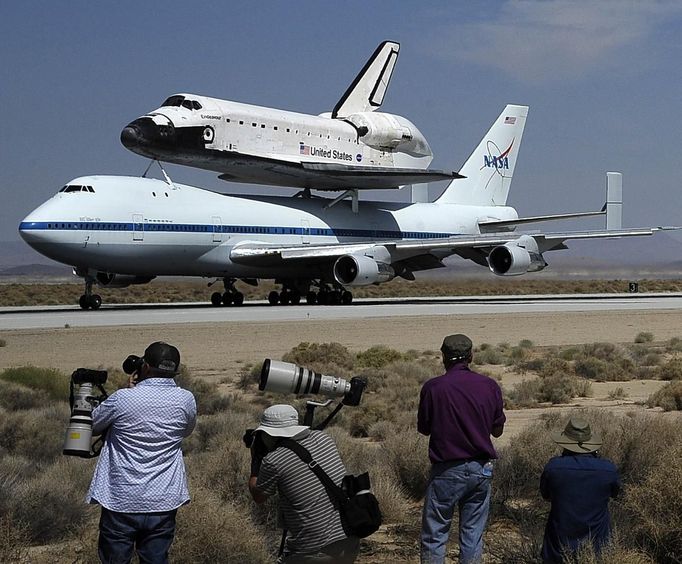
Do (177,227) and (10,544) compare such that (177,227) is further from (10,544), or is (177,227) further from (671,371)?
(10,544)

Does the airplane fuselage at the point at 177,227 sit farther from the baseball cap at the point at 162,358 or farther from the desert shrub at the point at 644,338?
the baseball cap at the point at 162,358

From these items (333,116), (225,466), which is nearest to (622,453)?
(225,466)

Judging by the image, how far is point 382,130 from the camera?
44.0 m

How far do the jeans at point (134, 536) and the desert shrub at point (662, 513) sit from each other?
3.01 metres

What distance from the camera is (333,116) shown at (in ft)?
148

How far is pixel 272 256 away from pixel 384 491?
89.6ft

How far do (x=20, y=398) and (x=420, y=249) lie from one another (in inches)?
991

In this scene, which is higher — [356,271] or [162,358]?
[356,271]

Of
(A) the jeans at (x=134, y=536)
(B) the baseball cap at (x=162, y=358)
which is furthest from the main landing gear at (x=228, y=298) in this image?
(A) the jeans at (x=134, y=536)

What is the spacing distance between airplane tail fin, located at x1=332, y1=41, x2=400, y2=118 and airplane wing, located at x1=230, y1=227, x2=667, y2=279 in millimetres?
7303

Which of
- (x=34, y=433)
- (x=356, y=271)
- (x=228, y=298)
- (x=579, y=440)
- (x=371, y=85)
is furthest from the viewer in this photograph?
(x=371, y=85)

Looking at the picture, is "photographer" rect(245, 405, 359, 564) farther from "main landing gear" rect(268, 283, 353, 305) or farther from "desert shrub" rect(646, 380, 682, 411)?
"main landing gear" rect(268, 283, 353, 305)

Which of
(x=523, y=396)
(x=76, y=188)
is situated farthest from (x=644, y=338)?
(x=76, y=188)

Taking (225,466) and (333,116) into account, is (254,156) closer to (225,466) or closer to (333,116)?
(333,116)
